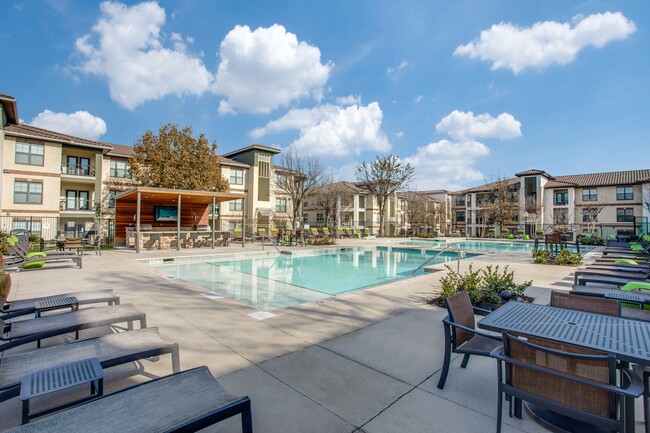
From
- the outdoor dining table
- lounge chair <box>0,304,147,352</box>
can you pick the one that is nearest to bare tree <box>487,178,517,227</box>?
the outdoor dining table

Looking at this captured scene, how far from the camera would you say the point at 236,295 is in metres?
7.44

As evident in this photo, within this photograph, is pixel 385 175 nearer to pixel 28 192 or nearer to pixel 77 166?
pixel 77 166

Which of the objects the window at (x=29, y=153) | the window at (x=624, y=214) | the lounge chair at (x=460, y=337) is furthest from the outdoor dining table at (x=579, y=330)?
the window at (x=624, y=214)

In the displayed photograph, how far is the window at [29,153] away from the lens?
2020 centimetres

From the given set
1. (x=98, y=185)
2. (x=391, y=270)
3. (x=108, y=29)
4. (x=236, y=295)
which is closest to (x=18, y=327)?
(x=236, y=295)

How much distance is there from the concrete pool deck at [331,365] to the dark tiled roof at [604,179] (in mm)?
44032

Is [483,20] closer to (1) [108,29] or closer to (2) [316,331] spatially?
(2) [316,331]

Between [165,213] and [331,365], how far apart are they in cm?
2021

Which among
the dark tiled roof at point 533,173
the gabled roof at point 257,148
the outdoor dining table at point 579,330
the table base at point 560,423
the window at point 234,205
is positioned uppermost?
the gabled roof at point 257,148

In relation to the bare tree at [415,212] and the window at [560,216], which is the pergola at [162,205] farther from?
the window at [560,216]

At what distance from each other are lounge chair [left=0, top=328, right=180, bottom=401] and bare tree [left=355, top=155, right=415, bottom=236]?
31.0 meters

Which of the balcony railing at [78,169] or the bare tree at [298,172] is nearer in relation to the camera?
the balcony railing at [78,169]

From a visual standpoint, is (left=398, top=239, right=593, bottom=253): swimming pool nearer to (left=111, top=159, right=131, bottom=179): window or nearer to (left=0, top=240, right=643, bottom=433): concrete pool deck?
(left=0, top=240, right=643, bottom=433): concrete pool deck

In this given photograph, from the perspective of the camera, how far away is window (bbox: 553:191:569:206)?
4004 cm
